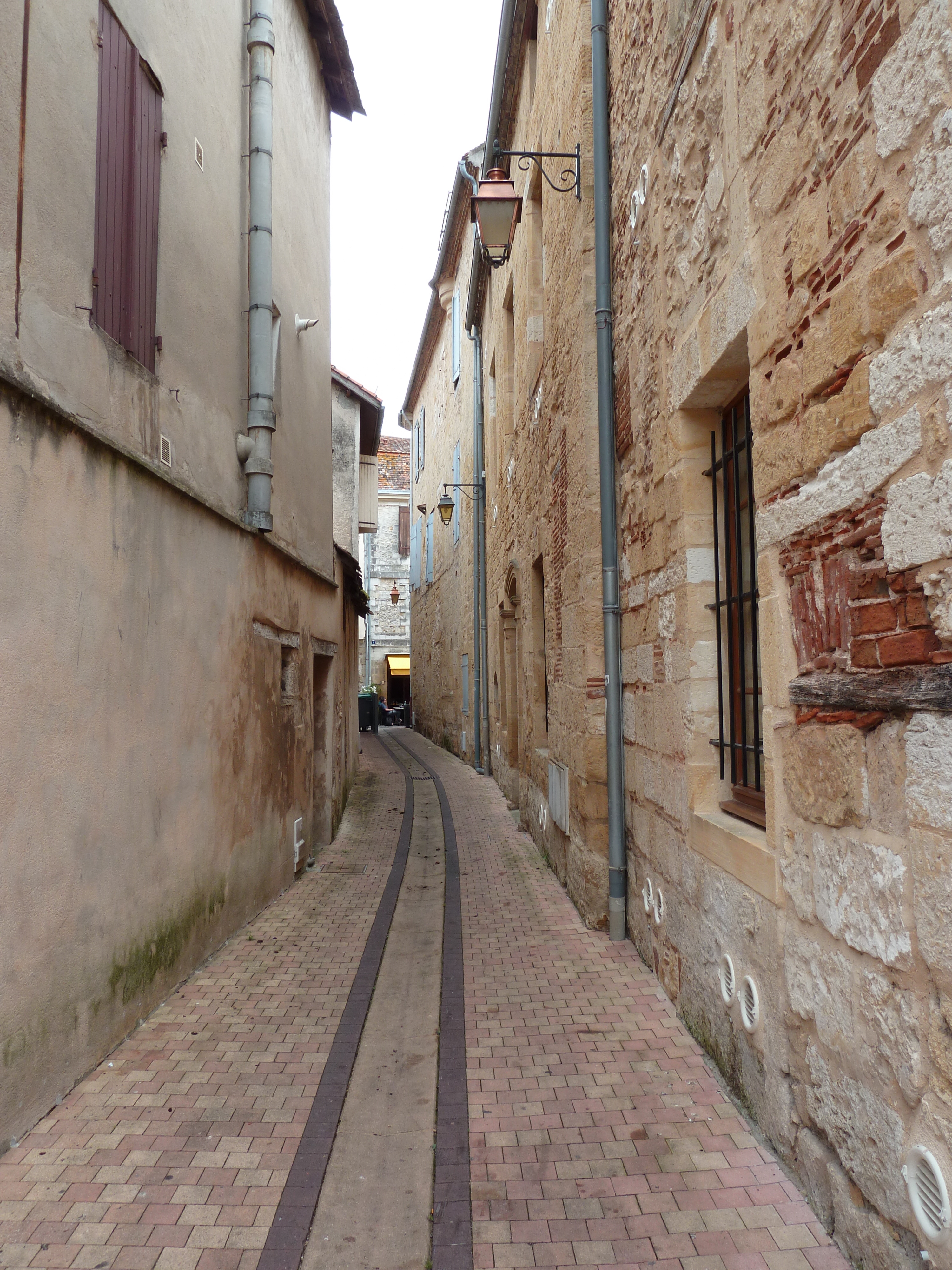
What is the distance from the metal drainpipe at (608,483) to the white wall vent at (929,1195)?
2.98 m

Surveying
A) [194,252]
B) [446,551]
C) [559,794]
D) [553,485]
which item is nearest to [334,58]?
[194,252]

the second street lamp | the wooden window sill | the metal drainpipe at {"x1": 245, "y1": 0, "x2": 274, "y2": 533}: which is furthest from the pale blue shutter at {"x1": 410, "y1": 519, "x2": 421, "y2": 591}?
the wooden window sill

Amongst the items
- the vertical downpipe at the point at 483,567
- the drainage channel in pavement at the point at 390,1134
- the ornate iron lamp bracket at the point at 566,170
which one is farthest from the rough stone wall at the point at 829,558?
the vertical downpipe at the point at 483,567

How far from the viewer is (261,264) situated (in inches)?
233

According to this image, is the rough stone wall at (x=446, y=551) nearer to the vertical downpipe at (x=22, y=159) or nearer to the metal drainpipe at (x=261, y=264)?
the metal drainpipe at (x=261, y=264)

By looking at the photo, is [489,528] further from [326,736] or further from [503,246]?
[503,246]

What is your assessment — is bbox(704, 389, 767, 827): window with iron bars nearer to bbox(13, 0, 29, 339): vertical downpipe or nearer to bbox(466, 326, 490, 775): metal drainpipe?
bbox(13, 0, 29, 339): vertical downpipe

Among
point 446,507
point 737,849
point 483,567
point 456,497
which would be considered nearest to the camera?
point 737,849

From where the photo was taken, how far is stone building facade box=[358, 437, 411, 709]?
31031 mm

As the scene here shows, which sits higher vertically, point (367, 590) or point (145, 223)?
point (367, 590)

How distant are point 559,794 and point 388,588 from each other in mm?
25357

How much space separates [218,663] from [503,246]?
3.85 metres

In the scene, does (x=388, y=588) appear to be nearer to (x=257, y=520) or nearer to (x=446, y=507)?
(x=446, y=507)

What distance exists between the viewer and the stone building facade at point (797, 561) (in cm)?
186
